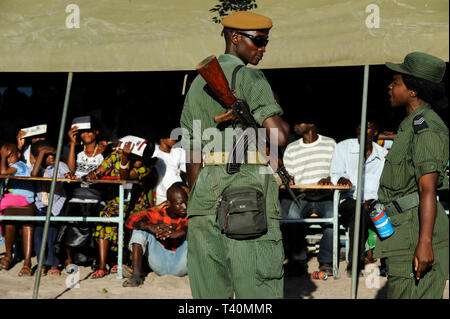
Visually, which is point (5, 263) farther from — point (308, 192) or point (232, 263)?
point (232, 263)

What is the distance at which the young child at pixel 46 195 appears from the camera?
6.82 m

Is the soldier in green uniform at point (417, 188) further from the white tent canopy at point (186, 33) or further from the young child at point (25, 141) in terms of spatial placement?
the young child at point (25, 141)

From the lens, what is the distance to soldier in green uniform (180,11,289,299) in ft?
9.55

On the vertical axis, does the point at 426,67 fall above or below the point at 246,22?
below

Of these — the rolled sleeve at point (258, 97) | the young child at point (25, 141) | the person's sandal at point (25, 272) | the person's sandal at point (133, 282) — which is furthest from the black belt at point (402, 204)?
the young child at point (25, 141)

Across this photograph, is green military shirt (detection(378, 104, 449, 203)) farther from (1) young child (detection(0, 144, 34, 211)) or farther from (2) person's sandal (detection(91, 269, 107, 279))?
(1) young child (detection(0, 144, 34, 211))

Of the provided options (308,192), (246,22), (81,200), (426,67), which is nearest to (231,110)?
(246,22)

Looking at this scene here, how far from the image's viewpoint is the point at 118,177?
6.82 meters

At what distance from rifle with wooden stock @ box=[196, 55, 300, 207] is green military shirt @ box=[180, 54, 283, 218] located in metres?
0.04

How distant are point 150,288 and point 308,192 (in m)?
2.01

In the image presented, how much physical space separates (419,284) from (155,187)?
14.9ft

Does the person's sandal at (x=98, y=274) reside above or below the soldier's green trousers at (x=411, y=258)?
below

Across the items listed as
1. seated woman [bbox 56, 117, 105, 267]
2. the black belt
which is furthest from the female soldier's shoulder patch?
seated woman [bbox 56, 117, 105, 267]

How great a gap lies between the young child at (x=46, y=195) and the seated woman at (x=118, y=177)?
0.43m
